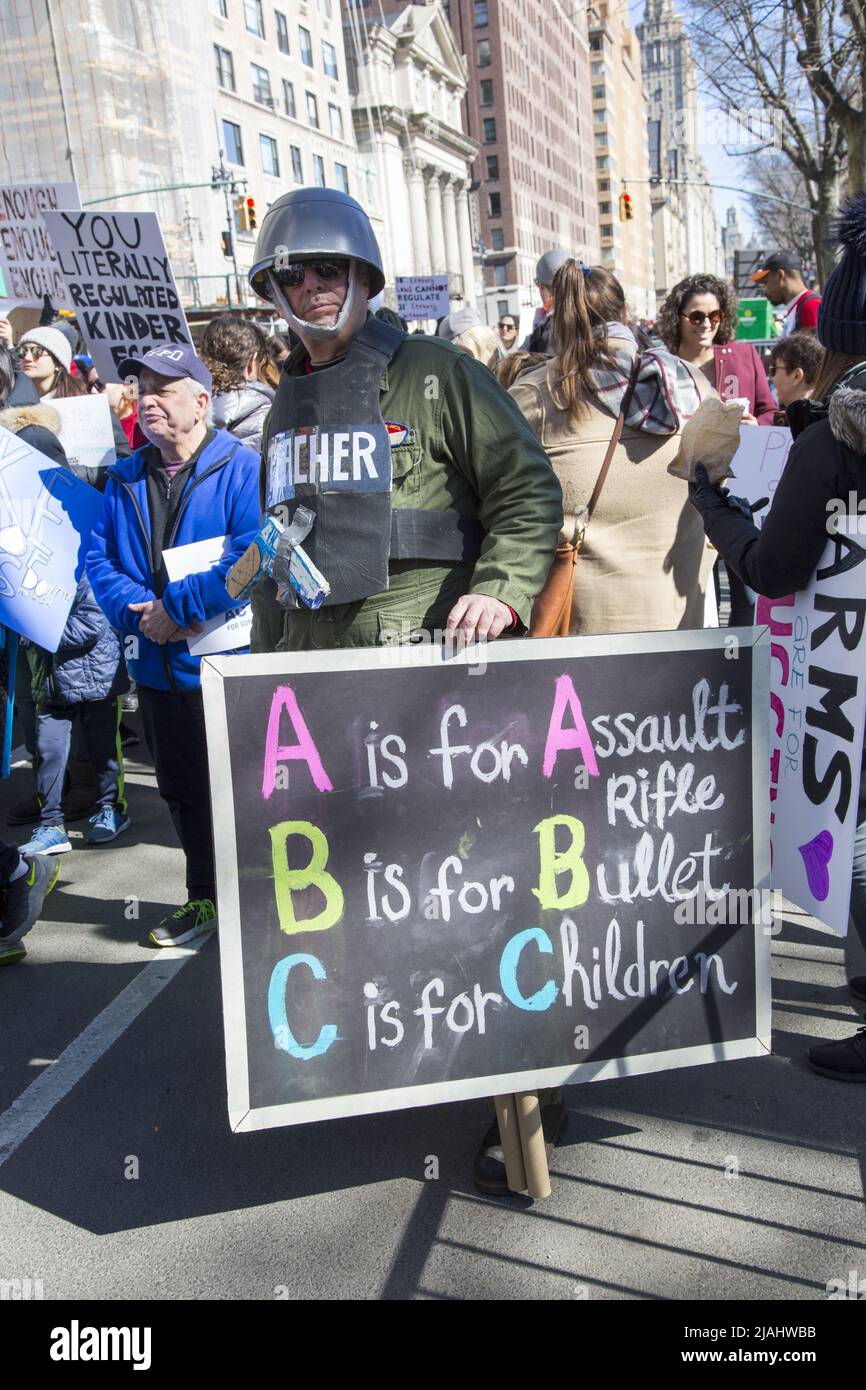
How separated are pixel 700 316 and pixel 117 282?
3430 mm

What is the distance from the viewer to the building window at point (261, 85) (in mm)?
51375

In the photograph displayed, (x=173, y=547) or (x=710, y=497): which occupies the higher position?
(x=710, y=497)

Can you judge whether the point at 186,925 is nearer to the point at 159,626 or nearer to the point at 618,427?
the point at 159,626

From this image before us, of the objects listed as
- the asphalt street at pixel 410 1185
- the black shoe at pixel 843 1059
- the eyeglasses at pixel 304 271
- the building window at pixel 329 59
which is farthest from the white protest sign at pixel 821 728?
the building window at pixel 329 59

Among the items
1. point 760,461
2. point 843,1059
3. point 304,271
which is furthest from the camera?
point 760,461

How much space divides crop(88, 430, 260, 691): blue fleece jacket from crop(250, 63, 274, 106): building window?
178 ft

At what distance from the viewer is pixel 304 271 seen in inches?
102

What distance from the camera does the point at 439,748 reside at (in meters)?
2.40

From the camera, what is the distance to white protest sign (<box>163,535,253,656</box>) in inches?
156

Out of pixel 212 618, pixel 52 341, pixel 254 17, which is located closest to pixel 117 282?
pixel 52 341

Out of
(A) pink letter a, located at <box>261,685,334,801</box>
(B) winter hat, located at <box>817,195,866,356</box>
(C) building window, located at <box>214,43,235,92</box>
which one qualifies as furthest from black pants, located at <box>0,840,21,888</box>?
(C) building window, located at <box>214,43,235,92</box>

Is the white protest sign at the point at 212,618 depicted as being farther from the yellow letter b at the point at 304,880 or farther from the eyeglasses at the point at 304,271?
the yellow letter b at the point at 304,880

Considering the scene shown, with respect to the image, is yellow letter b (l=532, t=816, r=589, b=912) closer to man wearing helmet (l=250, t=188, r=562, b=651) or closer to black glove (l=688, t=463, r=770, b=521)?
man wearing helmet (l=250, t=188, r=562, b=651)
